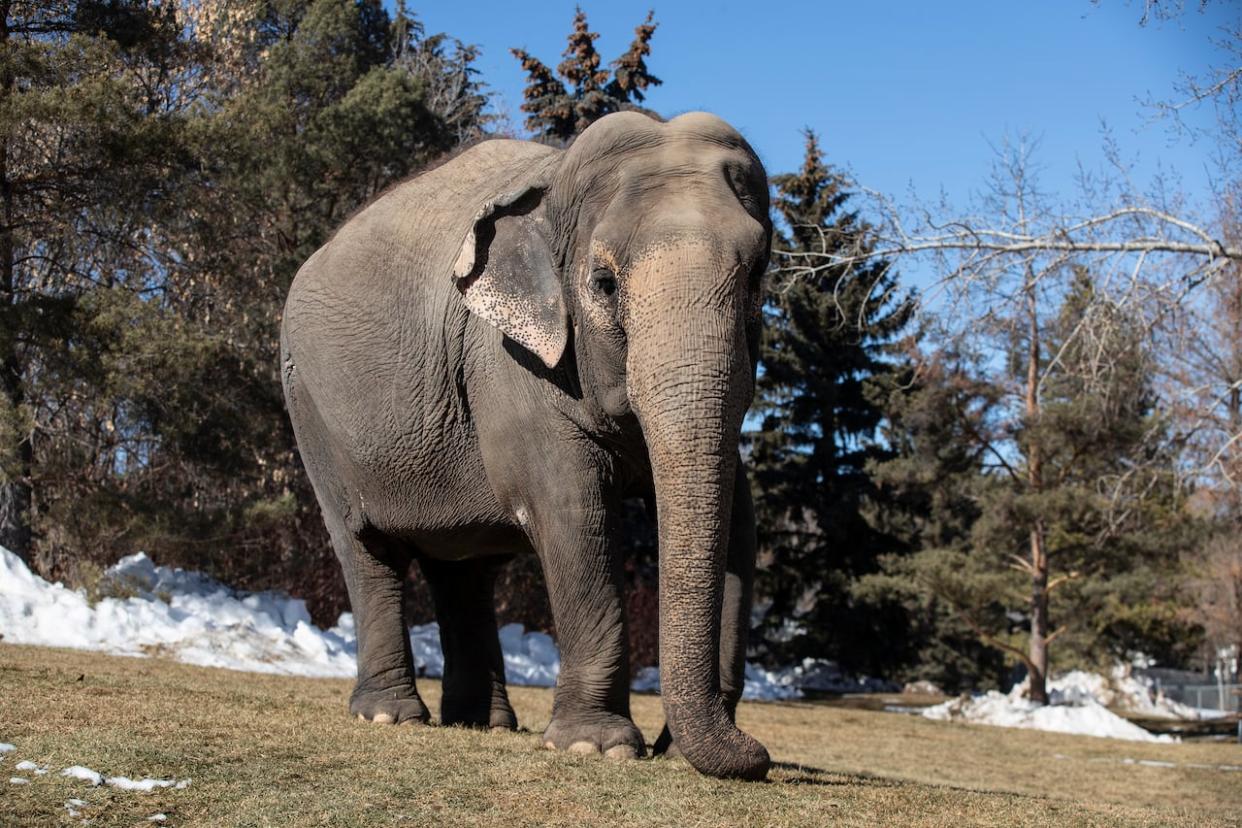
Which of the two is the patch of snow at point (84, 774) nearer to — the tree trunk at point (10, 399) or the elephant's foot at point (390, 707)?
the elephant's foot at point (390, 707)

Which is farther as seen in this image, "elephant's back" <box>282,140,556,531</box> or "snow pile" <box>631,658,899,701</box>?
"snow pile" <box>631,658,899,701</box>

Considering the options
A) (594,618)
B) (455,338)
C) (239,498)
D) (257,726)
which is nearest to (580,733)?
(594,618)

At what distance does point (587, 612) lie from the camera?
677cm

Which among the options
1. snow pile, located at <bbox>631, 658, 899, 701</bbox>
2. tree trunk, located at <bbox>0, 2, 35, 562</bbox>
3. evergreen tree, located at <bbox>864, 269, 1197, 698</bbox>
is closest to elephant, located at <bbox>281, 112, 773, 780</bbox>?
tree trunk, located at <bbox>0, 2, 35, 562</bbox>

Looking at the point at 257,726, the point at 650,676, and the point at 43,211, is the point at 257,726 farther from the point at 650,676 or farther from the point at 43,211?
the point at 650,676

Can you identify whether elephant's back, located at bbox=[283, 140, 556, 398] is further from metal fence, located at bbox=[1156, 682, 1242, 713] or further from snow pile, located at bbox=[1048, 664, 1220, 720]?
metal fence, located at bbox=[1156, 682, 1242, 713]

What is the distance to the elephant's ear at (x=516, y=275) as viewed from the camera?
681 centimetres

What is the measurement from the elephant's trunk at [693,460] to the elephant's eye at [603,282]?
0.36 metres

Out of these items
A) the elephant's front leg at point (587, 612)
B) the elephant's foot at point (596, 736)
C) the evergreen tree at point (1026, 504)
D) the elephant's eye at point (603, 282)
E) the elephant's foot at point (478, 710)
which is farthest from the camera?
the evergreen tree at point (1026, 504)

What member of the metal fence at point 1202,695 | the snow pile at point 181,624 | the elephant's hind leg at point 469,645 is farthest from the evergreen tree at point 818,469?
the elephant's hind leg at point 469,645

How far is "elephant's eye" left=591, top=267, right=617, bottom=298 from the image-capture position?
637 cm

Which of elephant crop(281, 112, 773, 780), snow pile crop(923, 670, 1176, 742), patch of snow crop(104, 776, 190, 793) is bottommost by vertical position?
snow pile crop(923, 670, 1176, 742)

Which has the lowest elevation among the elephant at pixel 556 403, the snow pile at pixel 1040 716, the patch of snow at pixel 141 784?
the snow pile at pixel 1040 716

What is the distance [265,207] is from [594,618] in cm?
1816
